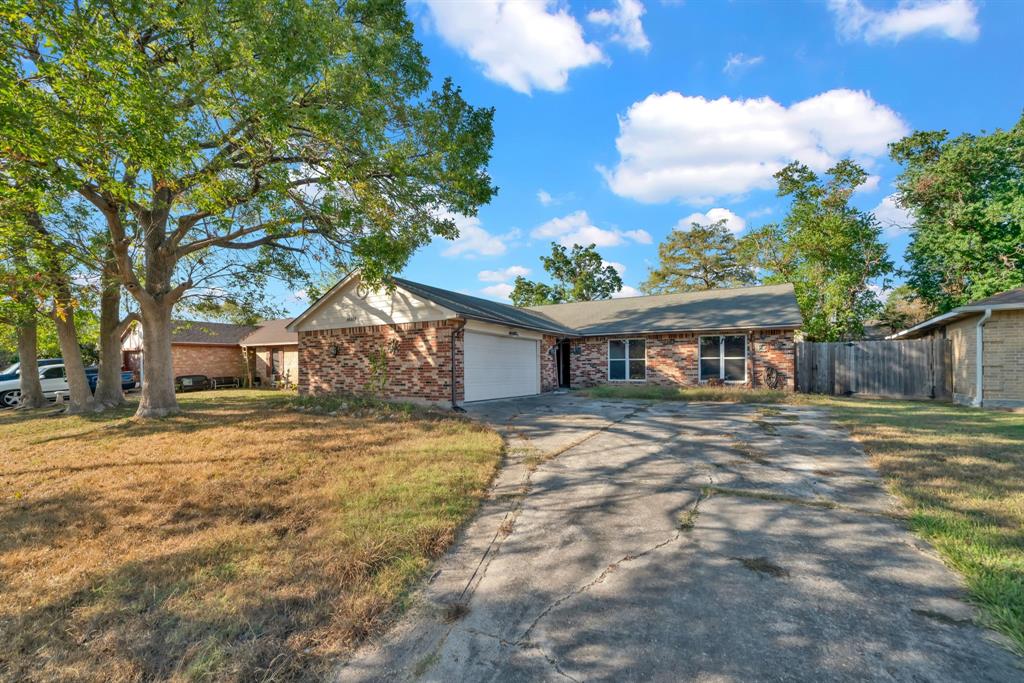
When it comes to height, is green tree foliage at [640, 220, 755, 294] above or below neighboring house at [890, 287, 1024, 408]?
above

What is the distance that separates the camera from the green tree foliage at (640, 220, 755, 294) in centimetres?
3145

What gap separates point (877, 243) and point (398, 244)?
25606 millimetres

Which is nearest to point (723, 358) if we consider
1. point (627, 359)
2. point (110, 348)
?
point (627, 359)

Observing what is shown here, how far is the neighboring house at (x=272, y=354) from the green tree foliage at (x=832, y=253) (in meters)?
26.2

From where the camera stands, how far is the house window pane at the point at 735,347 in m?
15.8

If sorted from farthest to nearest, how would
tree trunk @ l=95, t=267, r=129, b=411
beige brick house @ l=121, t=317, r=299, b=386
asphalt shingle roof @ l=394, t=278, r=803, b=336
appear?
beige brick house @ l=121, t=317, r=299, b=386
asphalt shingle roof @ l=394, t=278, r=803, b=336
tree trunk @ l=95, t=267, r=129, b=411

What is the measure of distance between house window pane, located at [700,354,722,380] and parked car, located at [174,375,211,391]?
24.4 metres

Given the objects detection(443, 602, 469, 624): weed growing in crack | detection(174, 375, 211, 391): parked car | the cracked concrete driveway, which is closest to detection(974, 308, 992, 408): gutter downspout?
the cracked concrete driveway

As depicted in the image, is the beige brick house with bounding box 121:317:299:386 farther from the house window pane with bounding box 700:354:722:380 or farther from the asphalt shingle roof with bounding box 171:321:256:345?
the house window pane with bounding box 700:354:722:380

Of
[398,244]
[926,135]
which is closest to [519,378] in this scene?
[398,244]

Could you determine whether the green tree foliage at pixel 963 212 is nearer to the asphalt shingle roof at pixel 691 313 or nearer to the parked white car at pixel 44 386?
the asphalt shingle roof at pixel 691 313

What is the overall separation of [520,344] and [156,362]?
10.4m

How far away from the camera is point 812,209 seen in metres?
24.0

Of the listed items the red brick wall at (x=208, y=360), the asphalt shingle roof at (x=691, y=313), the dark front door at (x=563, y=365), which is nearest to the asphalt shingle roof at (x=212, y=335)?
the red brick wall at (x=208, y=360)
